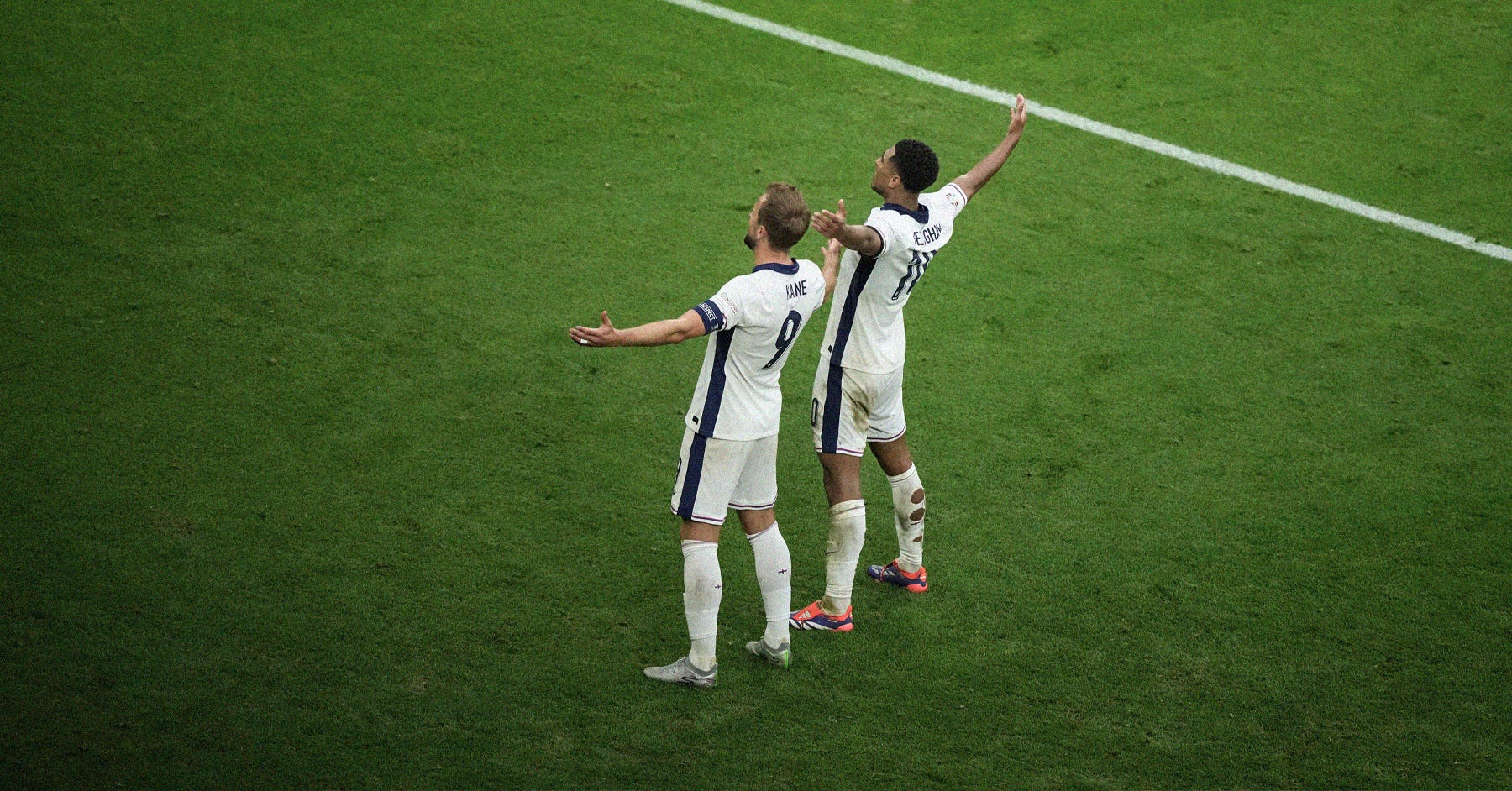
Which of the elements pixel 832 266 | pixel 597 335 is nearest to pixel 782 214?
pixel 832 266

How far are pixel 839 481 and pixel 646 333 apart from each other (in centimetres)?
143

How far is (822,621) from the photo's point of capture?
559 centimetres

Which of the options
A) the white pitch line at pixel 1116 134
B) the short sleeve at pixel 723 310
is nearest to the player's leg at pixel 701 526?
the short sleeve at pixel 723 310

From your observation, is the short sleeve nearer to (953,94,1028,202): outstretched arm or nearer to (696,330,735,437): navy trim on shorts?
(696,330,735,437): navy trim on shorts

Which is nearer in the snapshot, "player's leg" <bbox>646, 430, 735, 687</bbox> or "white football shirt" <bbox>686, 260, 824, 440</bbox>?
"white football shirt" <bbox>686, 260, 824, 440</bbox>

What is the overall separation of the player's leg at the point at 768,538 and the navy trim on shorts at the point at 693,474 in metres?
0.21

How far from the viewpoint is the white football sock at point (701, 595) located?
5.01 meters

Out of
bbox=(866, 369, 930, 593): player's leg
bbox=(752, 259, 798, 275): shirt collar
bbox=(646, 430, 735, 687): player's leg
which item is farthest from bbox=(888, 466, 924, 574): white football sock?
bbox=(752, 259, 798, 275): shirt collar

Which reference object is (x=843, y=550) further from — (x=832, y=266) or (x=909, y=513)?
(x=832, y=266)

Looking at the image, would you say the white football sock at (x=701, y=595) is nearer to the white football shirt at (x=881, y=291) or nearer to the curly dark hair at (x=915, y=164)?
the white football shirt at (x=881, y=291)

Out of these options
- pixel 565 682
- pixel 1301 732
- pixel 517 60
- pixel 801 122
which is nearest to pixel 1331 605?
pixel 1301 732

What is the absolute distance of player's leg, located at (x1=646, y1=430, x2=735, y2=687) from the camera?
497 cm

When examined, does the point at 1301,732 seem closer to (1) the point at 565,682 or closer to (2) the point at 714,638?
(2) the point at 714,638

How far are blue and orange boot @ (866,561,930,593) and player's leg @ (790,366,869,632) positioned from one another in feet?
1.02
